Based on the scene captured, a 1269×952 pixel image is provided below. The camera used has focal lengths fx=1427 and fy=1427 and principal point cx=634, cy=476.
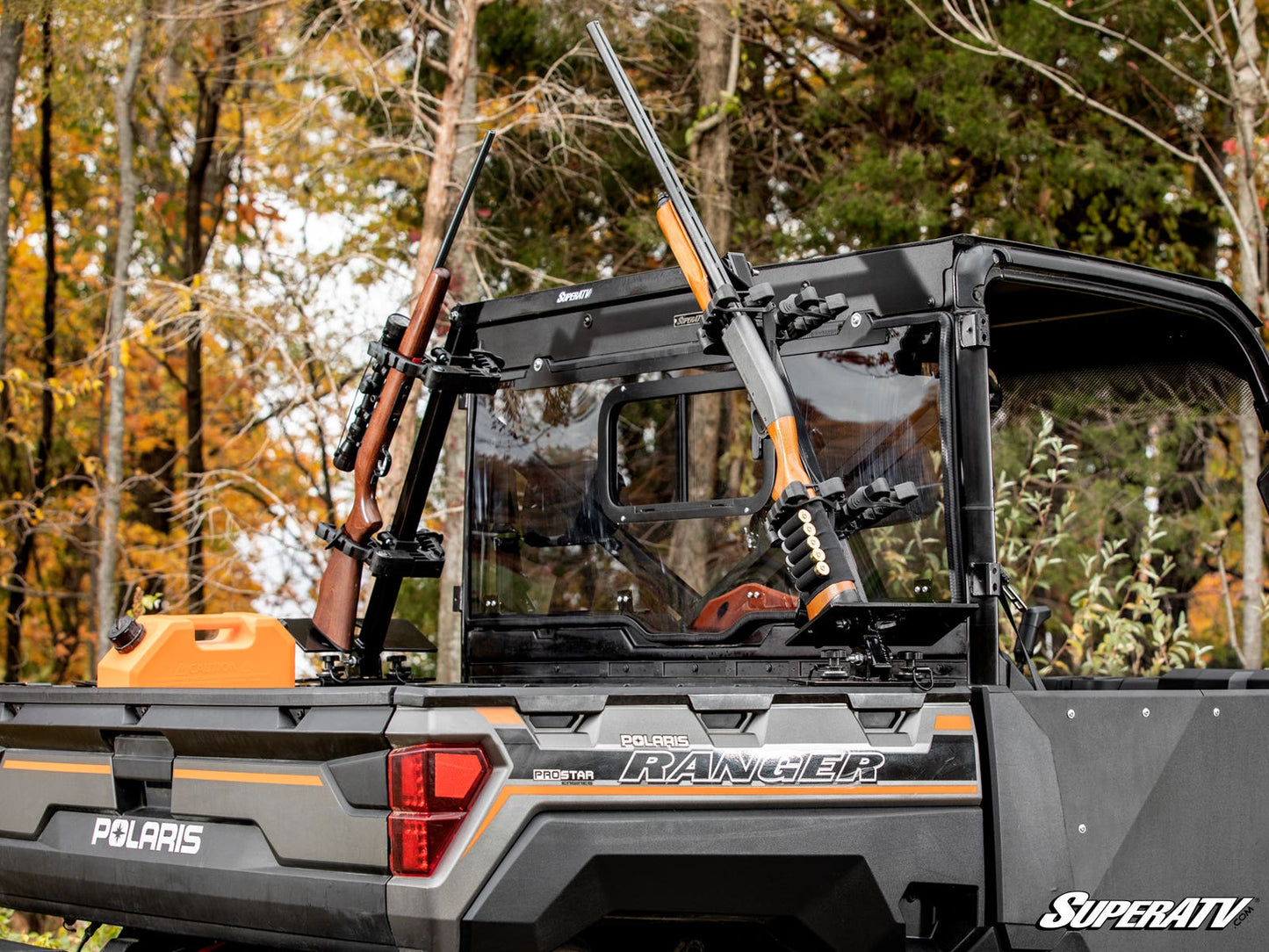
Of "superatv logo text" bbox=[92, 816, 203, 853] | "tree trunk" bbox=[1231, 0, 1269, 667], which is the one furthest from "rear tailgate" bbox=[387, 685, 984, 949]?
"tree trunk" bbox=[1231, 0, 1269, 667]

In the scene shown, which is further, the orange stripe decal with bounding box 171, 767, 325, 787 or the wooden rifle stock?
the wooden rifle stock

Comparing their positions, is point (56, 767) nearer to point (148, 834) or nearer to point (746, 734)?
point (148, 834)

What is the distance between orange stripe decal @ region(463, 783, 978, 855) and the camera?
124 inches

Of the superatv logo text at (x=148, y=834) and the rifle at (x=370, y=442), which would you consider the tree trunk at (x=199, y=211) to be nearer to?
the rifle at (x=370, y=442)

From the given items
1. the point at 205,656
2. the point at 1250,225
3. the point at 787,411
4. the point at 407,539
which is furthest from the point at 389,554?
the point at 1250,225

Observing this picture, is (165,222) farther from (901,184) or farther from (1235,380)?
(1235,380)

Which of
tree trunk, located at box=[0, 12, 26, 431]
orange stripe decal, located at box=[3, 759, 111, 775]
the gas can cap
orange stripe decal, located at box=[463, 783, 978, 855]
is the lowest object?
orange stripe decal, located at box=[3, 759, 111, 775]

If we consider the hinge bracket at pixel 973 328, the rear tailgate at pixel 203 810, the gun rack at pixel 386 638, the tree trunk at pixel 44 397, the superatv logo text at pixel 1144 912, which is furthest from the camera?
the tree trunk at pixel 44 397

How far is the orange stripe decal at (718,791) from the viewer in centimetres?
315

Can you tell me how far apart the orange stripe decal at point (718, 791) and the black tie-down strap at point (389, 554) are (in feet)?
6.31

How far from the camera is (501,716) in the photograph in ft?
10.5

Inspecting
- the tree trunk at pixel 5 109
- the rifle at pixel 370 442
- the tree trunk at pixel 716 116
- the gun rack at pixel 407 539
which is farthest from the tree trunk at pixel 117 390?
the gun rack at pixel 407 539

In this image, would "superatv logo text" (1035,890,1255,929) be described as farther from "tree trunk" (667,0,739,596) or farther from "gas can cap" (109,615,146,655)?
"tree trunk" (667,0,739,596)

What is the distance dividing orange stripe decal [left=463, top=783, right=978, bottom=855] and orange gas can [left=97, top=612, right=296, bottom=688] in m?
1.26
